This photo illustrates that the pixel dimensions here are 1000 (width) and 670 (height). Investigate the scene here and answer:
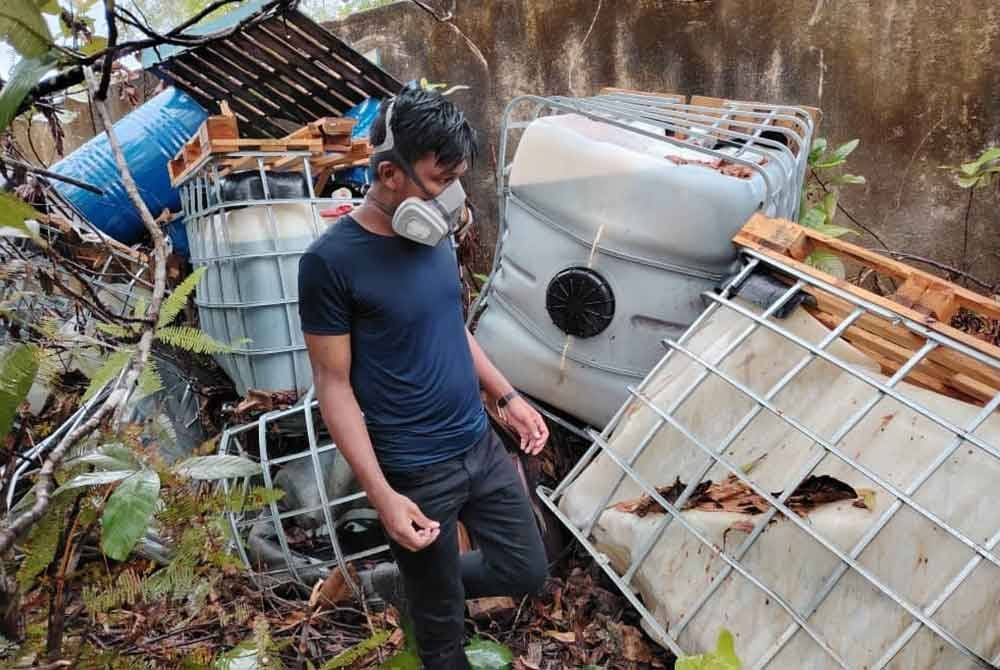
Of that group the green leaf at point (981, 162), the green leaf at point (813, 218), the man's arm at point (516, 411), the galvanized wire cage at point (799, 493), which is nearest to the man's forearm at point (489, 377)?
the man's arm at point (516, 411)

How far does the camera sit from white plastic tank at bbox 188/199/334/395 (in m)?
2.99

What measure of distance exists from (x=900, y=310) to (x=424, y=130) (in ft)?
4.49

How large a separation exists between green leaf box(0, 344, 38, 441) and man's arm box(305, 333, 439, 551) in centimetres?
76

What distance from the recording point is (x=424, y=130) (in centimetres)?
161

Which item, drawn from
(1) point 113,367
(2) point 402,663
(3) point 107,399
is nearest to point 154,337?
(1) point 113,367

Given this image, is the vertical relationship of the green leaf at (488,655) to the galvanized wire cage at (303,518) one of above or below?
below

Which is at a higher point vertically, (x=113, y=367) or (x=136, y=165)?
(x=136, y=165)

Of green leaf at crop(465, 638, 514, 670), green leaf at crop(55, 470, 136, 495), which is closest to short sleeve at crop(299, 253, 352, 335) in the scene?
green leaf at crop(55, 470, 136, 495)

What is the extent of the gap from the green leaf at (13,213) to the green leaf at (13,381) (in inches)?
6.7

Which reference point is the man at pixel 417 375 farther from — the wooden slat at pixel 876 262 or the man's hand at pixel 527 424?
the wooden slat at pixel 876 262

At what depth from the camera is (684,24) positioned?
4.15 meters

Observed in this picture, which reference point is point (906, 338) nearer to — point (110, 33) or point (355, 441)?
point (355, 441)

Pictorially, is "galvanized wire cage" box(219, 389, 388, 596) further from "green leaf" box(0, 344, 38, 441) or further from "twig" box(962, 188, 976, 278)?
"twig" box(962, 188, 976, 278)

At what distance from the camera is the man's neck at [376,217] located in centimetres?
171
